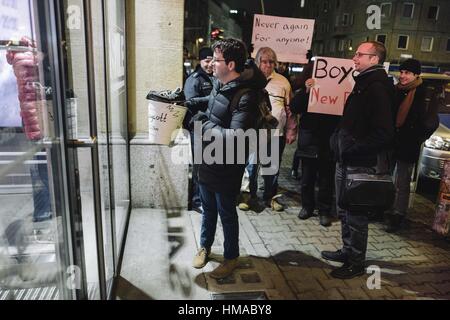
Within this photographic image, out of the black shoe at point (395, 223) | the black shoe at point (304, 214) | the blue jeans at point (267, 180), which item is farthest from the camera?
the blue jeans at point (267, 180)

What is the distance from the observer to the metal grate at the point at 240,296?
3236mm

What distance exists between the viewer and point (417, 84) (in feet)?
14.9

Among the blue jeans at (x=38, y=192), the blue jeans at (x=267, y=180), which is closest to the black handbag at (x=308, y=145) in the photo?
the blue jeans at (x=267, y=180)

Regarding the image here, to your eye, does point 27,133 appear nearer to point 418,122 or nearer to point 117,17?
point 117,17

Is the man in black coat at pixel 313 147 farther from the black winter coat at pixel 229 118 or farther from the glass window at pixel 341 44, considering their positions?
the glass window at pixel 341 44

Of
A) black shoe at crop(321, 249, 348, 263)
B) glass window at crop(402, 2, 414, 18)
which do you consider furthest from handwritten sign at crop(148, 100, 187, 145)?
glass window at crop(402, 2, 414, 18)

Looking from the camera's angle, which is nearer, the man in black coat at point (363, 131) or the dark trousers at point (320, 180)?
the man in black coat at point (363, 131)

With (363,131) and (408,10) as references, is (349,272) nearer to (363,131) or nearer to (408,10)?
(363,131)

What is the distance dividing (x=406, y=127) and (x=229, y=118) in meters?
2.76

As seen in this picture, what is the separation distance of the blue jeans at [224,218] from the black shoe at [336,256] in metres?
1.14

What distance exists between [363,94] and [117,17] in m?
2.74

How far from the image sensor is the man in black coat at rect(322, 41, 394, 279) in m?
3.37

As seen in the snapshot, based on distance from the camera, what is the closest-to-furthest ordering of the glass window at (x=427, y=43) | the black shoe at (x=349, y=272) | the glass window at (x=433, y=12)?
the black shoe at (x=349, y=272) → the glass window at (x=433, y=12) → the glass window at (x=427, y=43)
